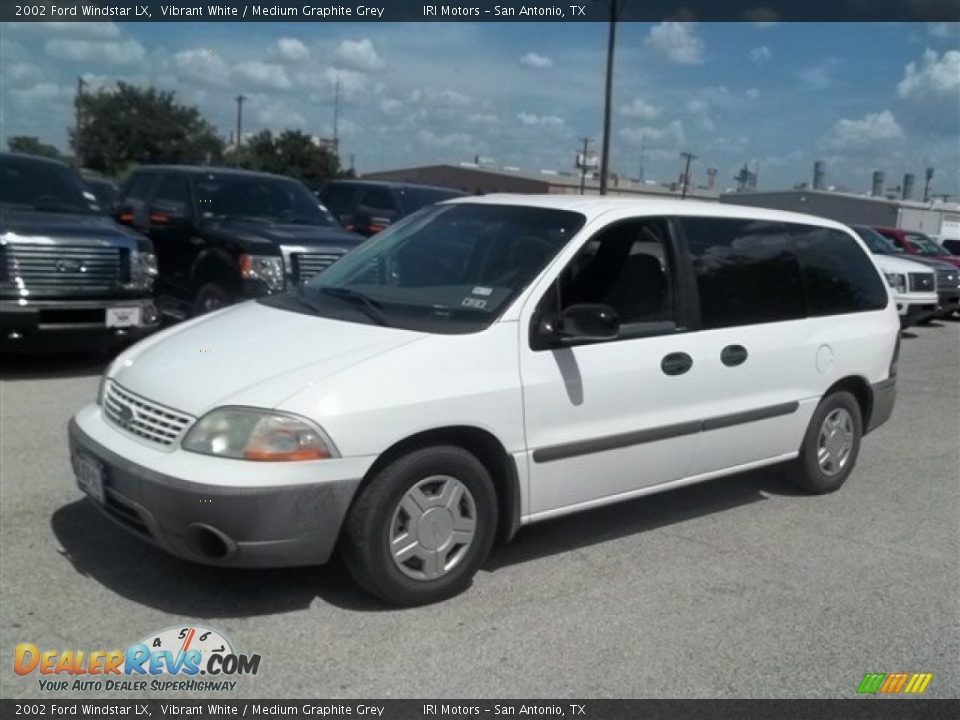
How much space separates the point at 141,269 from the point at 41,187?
4.64 ft

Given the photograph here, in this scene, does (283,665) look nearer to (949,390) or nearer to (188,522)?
(188,522)

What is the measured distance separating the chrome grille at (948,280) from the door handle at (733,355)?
12.8m

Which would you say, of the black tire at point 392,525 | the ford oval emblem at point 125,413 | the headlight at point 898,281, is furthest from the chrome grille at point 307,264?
the headlight at point 898,281

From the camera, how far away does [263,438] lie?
3.64 m

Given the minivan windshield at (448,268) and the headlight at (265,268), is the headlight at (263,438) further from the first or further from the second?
the headlight at (265,268)

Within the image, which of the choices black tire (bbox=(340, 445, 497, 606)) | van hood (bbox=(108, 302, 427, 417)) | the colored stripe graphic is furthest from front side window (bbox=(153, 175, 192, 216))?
the colored stripe graphic

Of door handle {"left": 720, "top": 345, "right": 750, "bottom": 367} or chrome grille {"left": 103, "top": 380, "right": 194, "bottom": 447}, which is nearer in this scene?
chrome grille {"left": 103, "top": 380, "right": 194, "bottom": 447}

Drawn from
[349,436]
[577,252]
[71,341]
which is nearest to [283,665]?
[349,436]

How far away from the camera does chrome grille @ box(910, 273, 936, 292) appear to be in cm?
1522

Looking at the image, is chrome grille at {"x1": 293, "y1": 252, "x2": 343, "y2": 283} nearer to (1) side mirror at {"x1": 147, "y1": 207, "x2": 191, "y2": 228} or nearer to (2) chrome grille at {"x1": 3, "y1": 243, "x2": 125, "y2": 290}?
(2) chrome grille at {"x1": 3, "y1": 243, "x2": 125, "y2": 290}

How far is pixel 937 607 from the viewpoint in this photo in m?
4.39

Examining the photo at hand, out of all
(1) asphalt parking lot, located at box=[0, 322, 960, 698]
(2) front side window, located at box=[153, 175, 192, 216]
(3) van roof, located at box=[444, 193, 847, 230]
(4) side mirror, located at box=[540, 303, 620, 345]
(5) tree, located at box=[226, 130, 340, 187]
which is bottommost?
(1) asphalt parking lot, located at box=[0, 322, 960, 698]

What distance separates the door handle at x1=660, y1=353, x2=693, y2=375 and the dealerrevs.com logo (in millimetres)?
2310

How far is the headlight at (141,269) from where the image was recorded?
8352 millimetres
